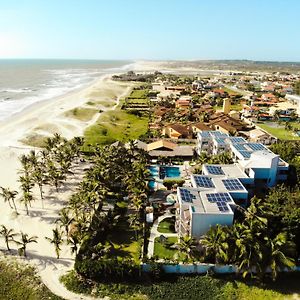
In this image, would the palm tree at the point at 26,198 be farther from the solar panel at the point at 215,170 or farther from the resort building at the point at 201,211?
the solar panel at the point at 215,170

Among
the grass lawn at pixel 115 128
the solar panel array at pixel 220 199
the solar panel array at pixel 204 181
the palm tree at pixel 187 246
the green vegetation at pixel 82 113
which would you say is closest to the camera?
the palm tree at pixel 187 246

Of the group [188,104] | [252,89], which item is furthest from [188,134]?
[252,89]

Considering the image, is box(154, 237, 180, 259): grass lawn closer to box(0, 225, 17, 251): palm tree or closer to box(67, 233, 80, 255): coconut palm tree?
box(67, 233, 80, 255): coconut palm tree

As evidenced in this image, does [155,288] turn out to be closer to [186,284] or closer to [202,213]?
[186,284]

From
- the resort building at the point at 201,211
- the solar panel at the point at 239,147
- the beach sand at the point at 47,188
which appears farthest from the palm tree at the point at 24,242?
the solar panel at the point at 239,147

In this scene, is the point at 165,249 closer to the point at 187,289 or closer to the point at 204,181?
the point at 187,289

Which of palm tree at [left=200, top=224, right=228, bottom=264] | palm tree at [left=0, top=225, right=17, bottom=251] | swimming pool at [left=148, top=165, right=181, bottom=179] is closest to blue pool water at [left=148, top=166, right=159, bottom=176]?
swimming pool at [left=148, top=165, right=181, bottom=179]

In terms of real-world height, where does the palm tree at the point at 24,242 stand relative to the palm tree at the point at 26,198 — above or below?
below
